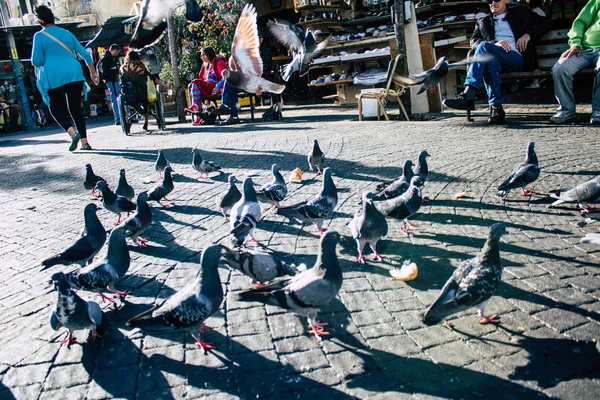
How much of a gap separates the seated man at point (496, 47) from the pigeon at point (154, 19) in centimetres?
603

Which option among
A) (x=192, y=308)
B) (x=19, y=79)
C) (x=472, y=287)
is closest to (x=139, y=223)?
(x=192, y=308)

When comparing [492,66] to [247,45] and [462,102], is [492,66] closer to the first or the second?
[462,102]

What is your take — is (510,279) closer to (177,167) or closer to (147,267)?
(147,267)

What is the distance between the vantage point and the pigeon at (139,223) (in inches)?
189

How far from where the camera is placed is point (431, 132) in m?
8.85

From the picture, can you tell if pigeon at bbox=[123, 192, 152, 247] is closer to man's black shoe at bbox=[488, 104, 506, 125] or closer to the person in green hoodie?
man's black shoe at bbox=[488, 104, 506, 125]

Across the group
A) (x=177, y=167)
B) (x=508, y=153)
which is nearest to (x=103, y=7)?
(x=177, y=167)

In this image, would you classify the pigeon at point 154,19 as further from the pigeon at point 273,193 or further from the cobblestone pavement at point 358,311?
the pigeon at point 273,193

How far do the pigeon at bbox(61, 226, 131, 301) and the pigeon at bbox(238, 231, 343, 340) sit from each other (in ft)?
3.96

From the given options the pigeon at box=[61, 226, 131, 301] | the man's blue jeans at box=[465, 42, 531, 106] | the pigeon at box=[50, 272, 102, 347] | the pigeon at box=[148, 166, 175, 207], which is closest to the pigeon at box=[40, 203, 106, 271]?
the pigeon at box=[61, 226, 131, 301]

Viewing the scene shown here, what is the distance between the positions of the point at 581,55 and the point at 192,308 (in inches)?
311

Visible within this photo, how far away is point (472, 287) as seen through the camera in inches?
116

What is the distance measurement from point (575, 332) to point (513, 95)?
10699 millimetres

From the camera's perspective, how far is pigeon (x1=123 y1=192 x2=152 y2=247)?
189 inches
